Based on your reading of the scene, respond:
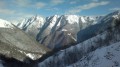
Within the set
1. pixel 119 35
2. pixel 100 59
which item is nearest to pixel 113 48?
pixel 100 59

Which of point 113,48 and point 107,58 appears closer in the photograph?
point 107,58

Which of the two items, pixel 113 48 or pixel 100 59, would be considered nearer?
pixel 100 59

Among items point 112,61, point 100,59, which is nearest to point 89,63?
point 100,59

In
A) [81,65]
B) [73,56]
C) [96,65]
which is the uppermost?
[96,65]

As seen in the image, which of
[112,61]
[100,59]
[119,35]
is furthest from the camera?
[119,35]

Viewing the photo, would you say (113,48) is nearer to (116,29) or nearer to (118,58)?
(118,58)

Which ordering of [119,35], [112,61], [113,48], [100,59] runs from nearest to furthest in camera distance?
1. [112,61]
2. [100,59]
3. [113,48]
4. [119,35]

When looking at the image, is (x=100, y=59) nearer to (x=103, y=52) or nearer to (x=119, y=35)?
(x=103, y=52)

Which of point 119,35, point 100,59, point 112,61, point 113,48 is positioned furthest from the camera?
point 119,35

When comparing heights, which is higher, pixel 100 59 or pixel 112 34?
pixel 100 59
